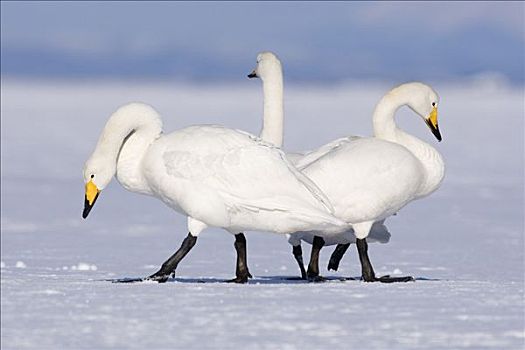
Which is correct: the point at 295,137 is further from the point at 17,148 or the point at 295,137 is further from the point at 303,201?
the point at 303,201

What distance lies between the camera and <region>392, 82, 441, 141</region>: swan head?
29.2ft

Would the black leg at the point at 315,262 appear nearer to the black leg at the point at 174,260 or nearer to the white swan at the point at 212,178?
the white swan at the point at 212,178

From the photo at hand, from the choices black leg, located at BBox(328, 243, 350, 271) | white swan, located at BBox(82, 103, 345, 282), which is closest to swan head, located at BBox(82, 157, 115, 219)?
white swan, located at BBox(82, 103, 345, 282)

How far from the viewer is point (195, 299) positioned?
257 inches

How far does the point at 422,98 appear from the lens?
894cm

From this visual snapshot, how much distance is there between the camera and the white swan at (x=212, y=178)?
7.62 m

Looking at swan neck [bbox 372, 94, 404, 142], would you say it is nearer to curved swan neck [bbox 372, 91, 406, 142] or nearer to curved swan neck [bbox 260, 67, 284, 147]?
curved swan neck [bbox 372, 91, 406, 142]

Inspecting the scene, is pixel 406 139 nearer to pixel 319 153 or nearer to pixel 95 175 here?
pixel 319 153

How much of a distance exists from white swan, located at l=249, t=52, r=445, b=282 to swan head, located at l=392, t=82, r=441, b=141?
435 mm

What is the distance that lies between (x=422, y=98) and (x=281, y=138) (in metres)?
0.94

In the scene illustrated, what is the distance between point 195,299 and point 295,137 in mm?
20146

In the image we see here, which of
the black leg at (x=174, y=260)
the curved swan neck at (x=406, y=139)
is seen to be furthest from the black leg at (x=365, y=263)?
the black leg at (x=174, y=260)

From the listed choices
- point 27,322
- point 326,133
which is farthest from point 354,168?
point 326,133

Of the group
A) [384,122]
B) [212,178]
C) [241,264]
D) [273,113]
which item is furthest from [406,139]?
[212,178]
